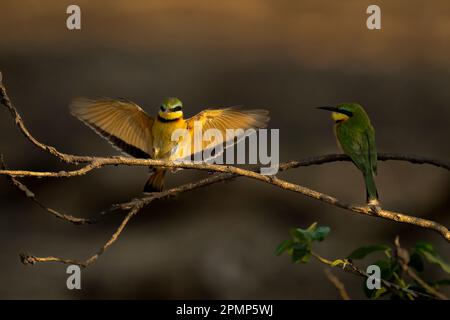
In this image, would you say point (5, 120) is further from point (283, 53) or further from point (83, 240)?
point (283, 53)

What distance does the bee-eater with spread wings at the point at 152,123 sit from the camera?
194cm

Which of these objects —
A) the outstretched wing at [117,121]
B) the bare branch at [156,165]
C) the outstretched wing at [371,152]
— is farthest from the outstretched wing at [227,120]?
the bare branch at [156,165]

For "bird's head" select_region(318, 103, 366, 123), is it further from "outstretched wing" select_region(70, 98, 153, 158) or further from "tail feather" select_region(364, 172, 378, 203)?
"outstretched wing" select_region(70, 98, 153, 158)

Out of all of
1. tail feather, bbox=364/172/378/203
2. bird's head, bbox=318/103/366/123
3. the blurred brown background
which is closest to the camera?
tail feather, bbox=364/172/378/203

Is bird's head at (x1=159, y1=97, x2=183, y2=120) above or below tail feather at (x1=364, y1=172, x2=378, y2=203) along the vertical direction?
above

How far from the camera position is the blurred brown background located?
9.77 ft

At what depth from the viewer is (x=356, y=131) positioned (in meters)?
1.82

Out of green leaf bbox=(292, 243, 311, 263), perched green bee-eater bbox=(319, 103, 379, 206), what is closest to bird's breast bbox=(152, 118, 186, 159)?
perched green bee-eater bbox=(319, 103, 379, 206)

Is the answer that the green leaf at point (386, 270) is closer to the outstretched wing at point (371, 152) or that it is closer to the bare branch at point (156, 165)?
the bare branch at point (156, 165)

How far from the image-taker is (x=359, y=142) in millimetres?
1788

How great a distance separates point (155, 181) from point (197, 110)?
1.02m

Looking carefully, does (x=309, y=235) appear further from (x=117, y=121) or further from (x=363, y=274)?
(x=117, y=121)

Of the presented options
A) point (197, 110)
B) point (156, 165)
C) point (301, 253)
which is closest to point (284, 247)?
point (301, 253)

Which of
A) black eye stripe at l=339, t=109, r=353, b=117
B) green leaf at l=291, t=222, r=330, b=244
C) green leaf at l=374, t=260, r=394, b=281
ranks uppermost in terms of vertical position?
black eye stripe at l=339, t=109, r=353, b=117
